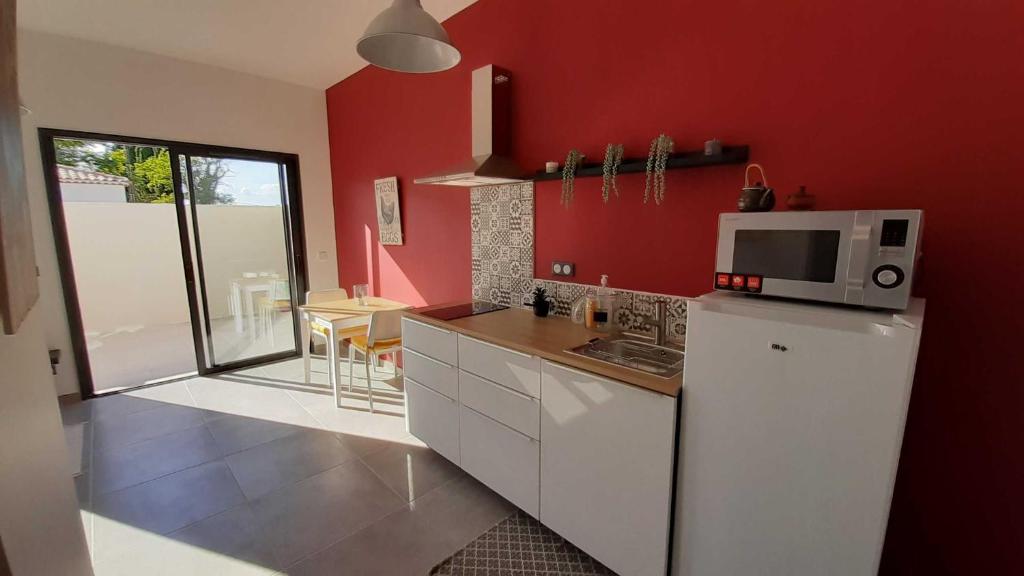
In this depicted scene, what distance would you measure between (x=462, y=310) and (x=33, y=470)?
1982mm

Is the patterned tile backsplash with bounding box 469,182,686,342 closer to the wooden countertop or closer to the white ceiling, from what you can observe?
the wooden countertop

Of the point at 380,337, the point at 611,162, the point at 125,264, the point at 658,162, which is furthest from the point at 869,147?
the point at 125,264

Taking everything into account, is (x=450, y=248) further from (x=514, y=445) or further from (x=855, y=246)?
(x=855, y=246)

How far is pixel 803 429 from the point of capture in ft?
3.73

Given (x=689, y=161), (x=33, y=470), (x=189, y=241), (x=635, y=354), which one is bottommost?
(x=635, y=354)

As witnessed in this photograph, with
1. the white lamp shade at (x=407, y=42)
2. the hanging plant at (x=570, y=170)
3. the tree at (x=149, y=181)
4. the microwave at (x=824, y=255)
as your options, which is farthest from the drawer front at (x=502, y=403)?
the tree at (x=149, y=181)

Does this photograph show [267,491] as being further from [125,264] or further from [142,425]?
[125,264]

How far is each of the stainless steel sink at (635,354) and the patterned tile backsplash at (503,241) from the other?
2.68 ft

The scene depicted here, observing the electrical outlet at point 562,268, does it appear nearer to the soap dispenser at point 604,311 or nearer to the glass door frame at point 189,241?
the soap dispenser at point 604,311

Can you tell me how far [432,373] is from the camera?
7.79 feet

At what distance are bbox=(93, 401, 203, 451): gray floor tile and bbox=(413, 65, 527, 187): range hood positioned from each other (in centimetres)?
250

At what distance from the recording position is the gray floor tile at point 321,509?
1.90 m

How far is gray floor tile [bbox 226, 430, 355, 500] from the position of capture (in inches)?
91.6

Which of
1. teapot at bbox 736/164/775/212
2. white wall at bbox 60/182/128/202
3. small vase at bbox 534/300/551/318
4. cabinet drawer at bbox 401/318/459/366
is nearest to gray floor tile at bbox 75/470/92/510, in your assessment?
cabinet drawer at bbox 401/318/459/366
